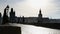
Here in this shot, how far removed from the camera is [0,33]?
17.8 feet

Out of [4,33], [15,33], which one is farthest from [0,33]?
[15,33]

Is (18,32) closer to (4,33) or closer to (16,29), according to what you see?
(16,29)

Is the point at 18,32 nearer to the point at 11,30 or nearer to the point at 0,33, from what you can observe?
the point at 11,30

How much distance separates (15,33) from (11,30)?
0.61 ft

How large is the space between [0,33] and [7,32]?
0.24m

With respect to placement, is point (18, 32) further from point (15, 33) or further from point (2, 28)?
point (2, 28)

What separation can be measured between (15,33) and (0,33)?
21.0 inches

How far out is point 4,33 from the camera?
17.7ft

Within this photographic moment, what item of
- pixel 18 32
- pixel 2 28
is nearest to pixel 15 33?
pixel 18 32

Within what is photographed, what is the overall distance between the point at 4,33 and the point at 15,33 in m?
0.39

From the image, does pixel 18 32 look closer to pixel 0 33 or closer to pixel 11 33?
pixel 11 33

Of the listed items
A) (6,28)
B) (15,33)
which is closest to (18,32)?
(15,33)

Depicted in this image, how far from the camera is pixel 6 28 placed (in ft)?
17.9

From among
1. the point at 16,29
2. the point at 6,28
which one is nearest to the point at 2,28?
the point at 6,28
